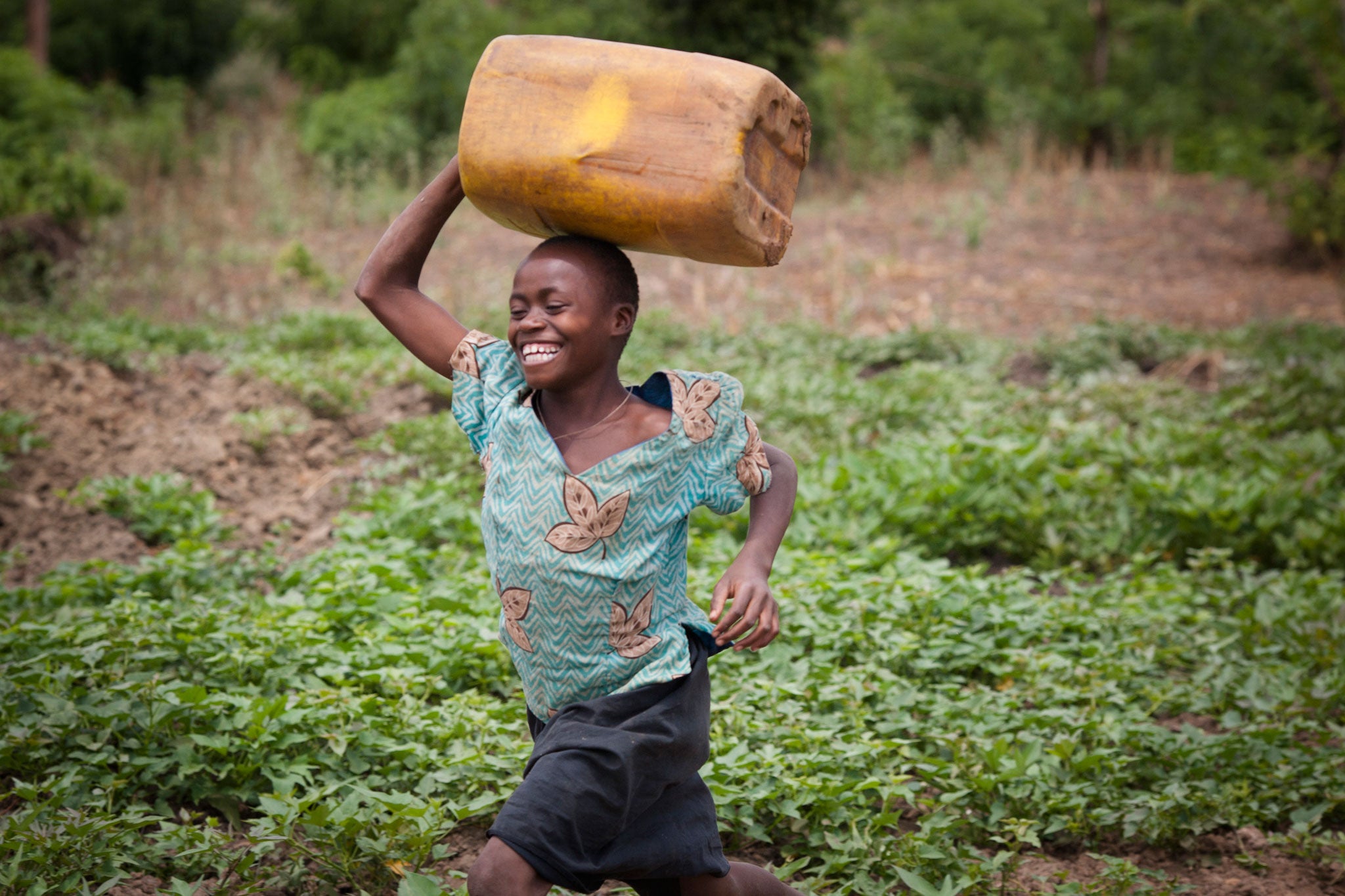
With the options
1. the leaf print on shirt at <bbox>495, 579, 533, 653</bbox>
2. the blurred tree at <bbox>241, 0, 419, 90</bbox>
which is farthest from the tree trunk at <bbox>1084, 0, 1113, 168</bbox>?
the leaf print on shirt at <bbox>495, 579, 533, 653</bbox>

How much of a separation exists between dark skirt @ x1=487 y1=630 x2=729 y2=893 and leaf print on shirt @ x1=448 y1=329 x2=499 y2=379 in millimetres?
675

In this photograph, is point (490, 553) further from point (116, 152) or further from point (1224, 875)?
point (116, 152)

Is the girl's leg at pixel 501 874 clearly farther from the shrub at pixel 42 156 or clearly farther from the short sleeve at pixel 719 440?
→ the shrub at pixel 42 156

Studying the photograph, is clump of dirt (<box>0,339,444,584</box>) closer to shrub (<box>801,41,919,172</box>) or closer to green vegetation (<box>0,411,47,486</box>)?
green vegetation (<box>0,411,47,486</box>)

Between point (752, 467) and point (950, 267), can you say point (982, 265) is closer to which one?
point (950, 267)

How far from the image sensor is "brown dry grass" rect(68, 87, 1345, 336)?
9164mm

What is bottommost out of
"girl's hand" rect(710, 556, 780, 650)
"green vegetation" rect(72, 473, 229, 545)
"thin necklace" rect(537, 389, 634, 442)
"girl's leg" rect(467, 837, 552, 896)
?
"girl's leg" rect(467, 837, 552, 896)

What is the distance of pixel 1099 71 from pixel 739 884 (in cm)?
1996

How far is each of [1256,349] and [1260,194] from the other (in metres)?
8.61

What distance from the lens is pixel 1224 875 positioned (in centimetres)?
303

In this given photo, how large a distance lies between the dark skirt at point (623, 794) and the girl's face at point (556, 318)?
0.57m

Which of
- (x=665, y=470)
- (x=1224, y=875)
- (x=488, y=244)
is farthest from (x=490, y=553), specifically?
(x=488, y=244)

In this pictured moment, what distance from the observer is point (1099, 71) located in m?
19.8

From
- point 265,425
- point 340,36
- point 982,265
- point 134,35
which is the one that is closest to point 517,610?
point 265,425
